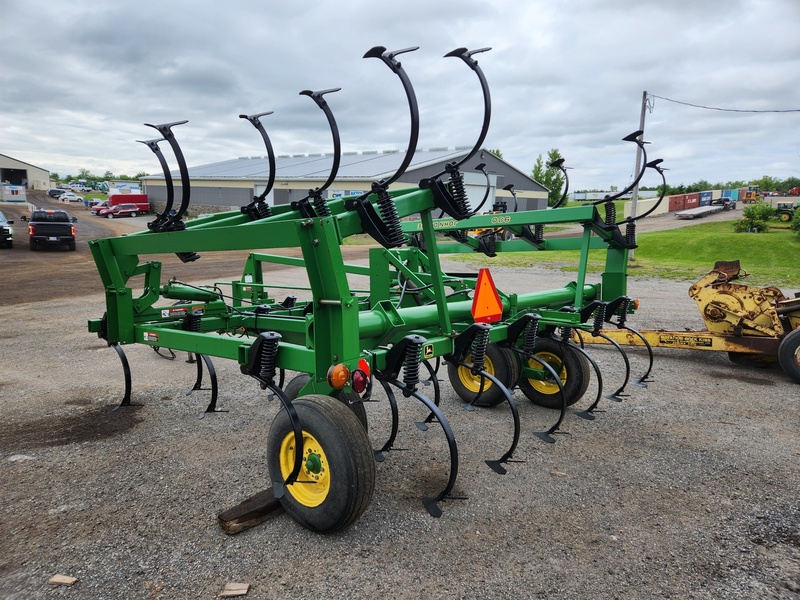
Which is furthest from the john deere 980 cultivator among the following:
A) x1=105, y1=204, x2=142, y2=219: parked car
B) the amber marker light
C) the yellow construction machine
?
x1=105, y1=204, x2=142, y2=219: parked car

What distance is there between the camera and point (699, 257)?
22828 millimetres

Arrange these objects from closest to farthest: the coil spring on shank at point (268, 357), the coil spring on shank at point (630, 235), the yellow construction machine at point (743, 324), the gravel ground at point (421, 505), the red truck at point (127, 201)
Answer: the gravel ground at point (421, 505), the coil spring on shank at point (268, 357), the coil spring on shank at point (630, 235), the yellow construction machine at point (743, 324), the red truck at point (127, 201)

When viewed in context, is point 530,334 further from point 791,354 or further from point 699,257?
point 699,257

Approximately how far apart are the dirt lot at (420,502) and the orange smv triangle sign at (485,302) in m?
1.10

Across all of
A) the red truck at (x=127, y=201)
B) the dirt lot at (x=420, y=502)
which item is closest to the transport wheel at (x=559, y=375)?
the dirt lot at (x=420, y=502)

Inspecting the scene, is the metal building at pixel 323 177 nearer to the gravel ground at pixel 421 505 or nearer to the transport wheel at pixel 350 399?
the gravel ground at pixel 421 505

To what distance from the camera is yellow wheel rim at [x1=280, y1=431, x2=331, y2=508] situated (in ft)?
10.4

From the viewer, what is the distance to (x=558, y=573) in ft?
9.44

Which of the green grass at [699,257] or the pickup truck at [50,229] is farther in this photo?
the pickup truck at [50,229]

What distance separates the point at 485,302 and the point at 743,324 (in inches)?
172

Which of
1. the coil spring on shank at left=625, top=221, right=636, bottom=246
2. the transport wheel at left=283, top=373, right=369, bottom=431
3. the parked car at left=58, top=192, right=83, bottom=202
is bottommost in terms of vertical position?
the transport wheel at left=283, top=373, right=369, bottom=431

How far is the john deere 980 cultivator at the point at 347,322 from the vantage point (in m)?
3.13

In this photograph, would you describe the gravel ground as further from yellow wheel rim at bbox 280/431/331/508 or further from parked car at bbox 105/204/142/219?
parked car at bbox 105/204/142/219

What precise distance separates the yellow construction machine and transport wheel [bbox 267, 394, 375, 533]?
4256 millimetres
